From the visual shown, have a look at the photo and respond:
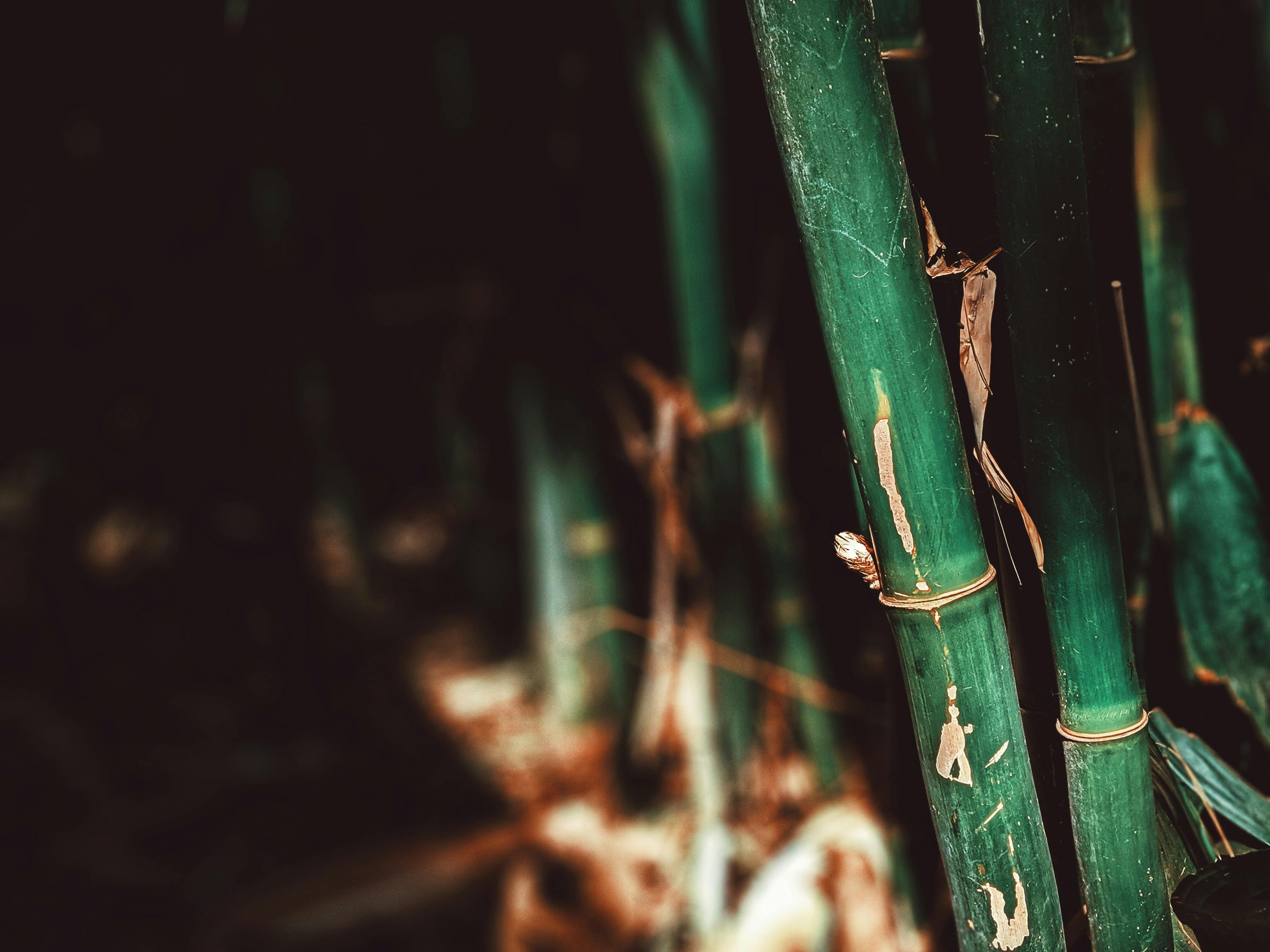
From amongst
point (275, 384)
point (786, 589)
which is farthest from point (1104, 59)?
point (275, 384)

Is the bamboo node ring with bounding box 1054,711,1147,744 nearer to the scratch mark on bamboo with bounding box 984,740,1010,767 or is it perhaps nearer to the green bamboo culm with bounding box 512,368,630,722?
the scratch mark on bamboo with bounding box 984,740,1010,767

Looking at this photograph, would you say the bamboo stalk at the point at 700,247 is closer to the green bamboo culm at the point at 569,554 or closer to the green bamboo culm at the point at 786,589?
the green bamboo culm at the point at 786,589

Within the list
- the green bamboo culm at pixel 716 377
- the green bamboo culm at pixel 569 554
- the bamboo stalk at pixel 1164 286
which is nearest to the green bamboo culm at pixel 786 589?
the green bamboo culm at pixel 716 377

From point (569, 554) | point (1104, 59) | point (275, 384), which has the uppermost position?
point (1104, 59)

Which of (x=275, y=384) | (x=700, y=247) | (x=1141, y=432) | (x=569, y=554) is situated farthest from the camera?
(x=275, y=384)

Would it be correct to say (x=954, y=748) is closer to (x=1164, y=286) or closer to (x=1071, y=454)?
(x=1071, y=454)

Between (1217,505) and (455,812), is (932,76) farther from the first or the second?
(455,812)
